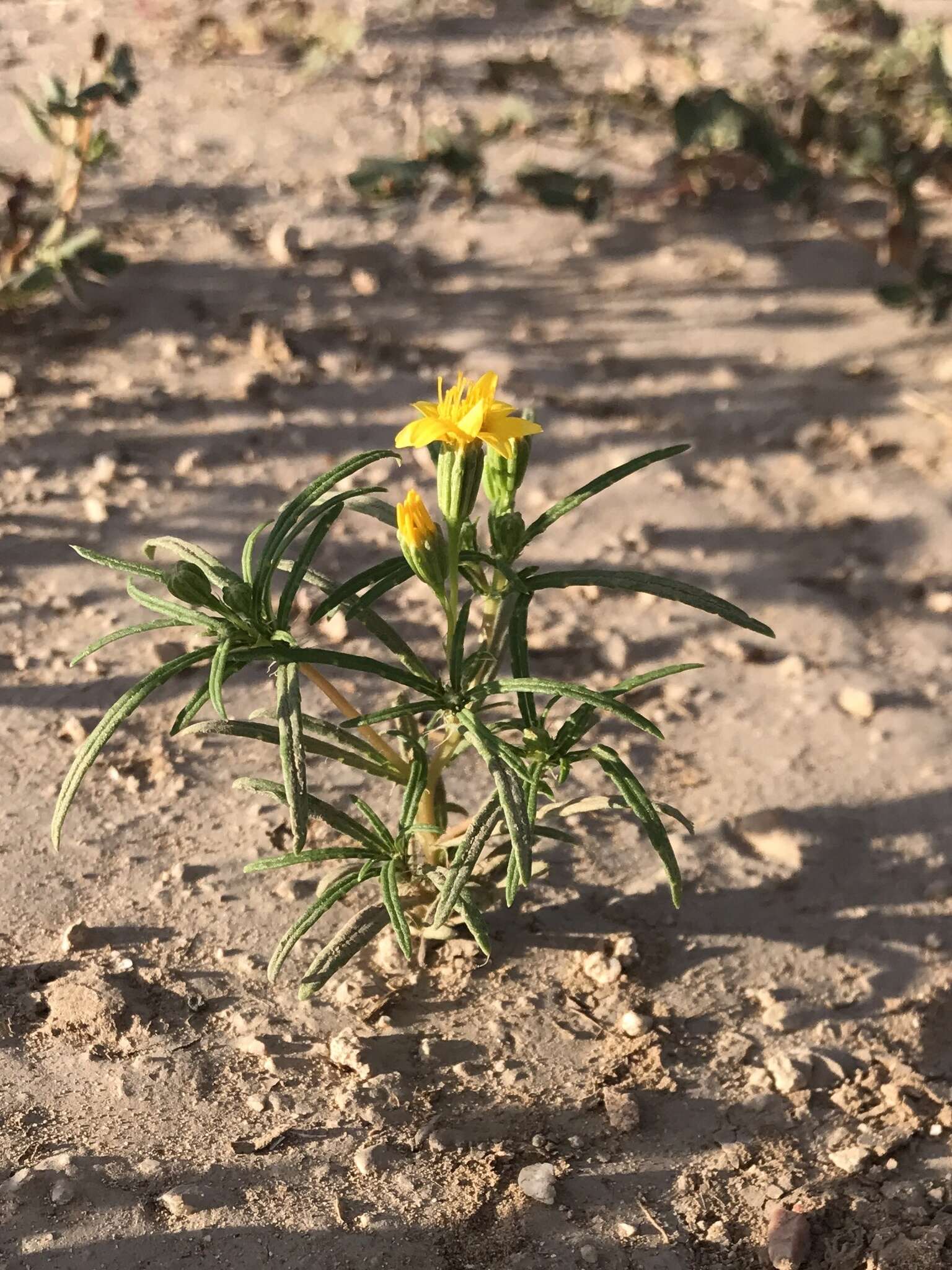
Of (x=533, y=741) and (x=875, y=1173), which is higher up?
(x=533, y=741)

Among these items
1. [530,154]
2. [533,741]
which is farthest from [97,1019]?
[530,154]

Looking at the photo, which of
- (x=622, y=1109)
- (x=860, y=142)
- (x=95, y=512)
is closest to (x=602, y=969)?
(x=622, y=1109)

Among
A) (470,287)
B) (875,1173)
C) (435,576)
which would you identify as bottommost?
(875,1173)

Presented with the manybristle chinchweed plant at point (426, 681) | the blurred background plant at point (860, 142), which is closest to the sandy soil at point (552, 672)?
the blurred background plant at point (860, 142)

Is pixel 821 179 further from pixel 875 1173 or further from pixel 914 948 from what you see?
pixel 875 1173

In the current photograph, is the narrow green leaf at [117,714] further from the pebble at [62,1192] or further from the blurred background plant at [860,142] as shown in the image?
the blurred background plant at [860,142]

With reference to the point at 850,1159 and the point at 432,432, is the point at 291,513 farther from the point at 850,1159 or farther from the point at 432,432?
the point at 850,1159

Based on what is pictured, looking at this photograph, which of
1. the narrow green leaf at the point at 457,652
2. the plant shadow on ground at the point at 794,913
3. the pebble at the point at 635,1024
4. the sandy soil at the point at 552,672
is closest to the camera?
the narrow green leaf at the point at 457,652
